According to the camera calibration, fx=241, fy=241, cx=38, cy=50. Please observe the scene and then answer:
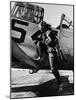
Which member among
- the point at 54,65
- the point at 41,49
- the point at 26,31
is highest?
the point at 26,31

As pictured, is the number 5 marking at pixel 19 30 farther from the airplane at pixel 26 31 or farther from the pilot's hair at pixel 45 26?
the pilot's hair at pixel 45 26

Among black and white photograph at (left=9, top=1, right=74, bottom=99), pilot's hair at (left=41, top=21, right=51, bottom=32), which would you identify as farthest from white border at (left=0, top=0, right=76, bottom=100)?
pilot's hair at (left=41, top=21, right=51, bottom=32)

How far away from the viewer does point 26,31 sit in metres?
2.32

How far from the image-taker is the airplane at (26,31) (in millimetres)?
2270

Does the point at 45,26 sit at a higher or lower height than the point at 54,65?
higher

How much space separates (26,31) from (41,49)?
23 centimetres

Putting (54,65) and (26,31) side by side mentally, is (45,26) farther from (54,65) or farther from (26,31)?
(54,65)

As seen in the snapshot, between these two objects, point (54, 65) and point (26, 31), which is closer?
point (26, 31)

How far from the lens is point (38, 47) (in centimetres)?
236
